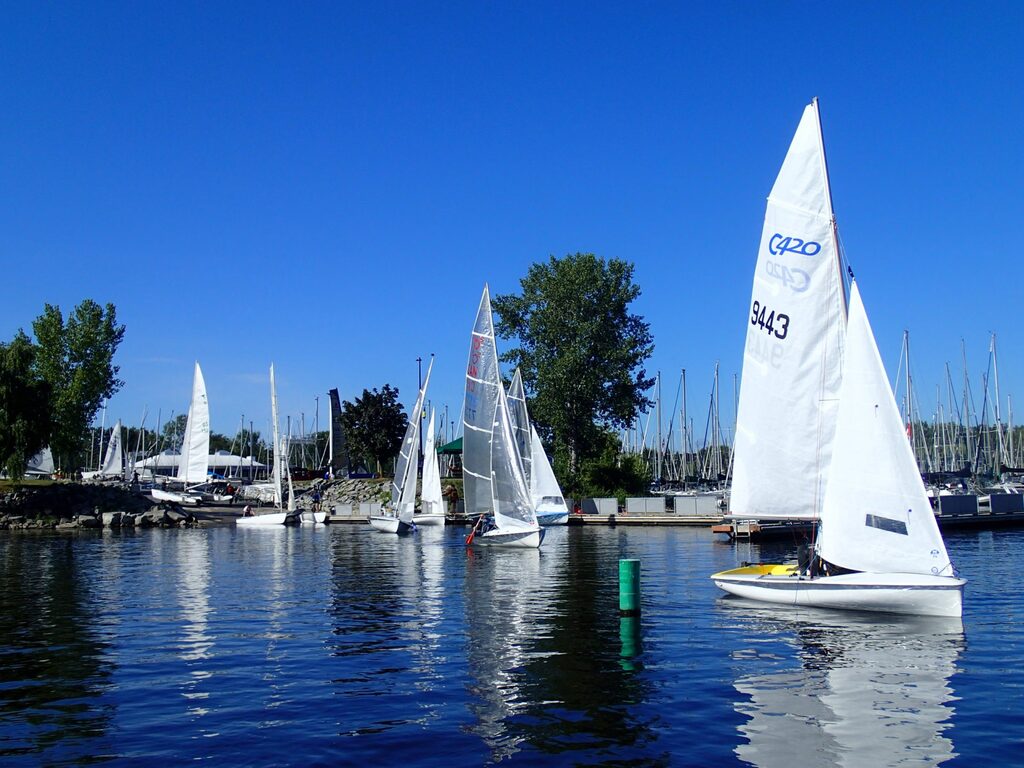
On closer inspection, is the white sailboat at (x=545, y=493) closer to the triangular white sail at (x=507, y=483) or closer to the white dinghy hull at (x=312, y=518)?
the white dinghy hull at (x=312, y=518)

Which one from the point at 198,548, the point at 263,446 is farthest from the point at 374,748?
the point at 263,446

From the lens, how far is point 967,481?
265 feet

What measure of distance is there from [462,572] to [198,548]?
66.4 ft

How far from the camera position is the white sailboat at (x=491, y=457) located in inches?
1638

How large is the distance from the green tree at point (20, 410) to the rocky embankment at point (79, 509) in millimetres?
2263

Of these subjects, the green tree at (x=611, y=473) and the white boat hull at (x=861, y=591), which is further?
the green tree at (x=611, y=473)

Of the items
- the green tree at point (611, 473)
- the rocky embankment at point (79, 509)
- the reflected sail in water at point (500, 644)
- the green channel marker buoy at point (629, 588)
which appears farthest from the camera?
the green tree at point (611, 473)

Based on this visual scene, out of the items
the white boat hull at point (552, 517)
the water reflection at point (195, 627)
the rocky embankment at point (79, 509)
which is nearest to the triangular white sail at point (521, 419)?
the white boat hull at point (552, 517)

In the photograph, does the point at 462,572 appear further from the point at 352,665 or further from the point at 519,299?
the point at 519,299

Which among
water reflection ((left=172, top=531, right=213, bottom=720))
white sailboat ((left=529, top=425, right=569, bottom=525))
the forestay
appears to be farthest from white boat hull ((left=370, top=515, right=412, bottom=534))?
water reflection ((left=172, top=531, right=213, bottom=720))

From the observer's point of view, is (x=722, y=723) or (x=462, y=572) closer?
(x=722, y=723)

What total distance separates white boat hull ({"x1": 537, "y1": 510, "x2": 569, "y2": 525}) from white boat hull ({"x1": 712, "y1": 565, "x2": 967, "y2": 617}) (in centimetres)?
4132

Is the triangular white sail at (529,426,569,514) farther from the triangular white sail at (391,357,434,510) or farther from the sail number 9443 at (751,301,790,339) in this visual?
the sail number 9443 at (751,301,790,339)

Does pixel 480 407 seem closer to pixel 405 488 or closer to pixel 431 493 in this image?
pixel 405 488
